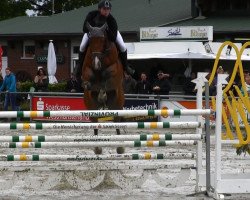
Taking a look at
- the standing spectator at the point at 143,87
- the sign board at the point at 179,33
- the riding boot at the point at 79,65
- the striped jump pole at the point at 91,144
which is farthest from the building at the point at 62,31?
the striped jump pole at the point at 91,144

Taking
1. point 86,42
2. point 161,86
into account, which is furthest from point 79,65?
point 161,86

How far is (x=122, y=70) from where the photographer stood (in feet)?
44.8

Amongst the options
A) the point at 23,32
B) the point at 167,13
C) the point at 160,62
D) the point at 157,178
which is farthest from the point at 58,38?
the point at 157,178

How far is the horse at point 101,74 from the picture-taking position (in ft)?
40.3

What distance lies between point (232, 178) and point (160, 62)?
20.6 m

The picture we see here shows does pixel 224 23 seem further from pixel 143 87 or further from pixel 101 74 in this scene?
pixel 101 74

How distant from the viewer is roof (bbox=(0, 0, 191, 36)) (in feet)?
120

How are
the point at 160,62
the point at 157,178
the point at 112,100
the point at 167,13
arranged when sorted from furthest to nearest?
the point at 167,13
the point at 160,62
the point at 112,100
the point at 157,178

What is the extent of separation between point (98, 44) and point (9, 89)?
514 inches

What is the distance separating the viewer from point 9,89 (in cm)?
2488

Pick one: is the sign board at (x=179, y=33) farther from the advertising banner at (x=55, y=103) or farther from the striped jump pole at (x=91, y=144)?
the striped jump pole at (x=91, y=144)

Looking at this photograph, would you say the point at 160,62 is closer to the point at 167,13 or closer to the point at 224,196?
the point at 167,13

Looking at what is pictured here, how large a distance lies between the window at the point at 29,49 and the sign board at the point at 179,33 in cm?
1203

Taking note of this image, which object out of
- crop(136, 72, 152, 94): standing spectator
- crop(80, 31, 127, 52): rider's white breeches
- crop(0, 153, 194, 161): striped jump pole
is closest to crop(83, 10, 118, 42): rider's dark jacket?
crop(80, 31, 127, 52): rider's white breeches
